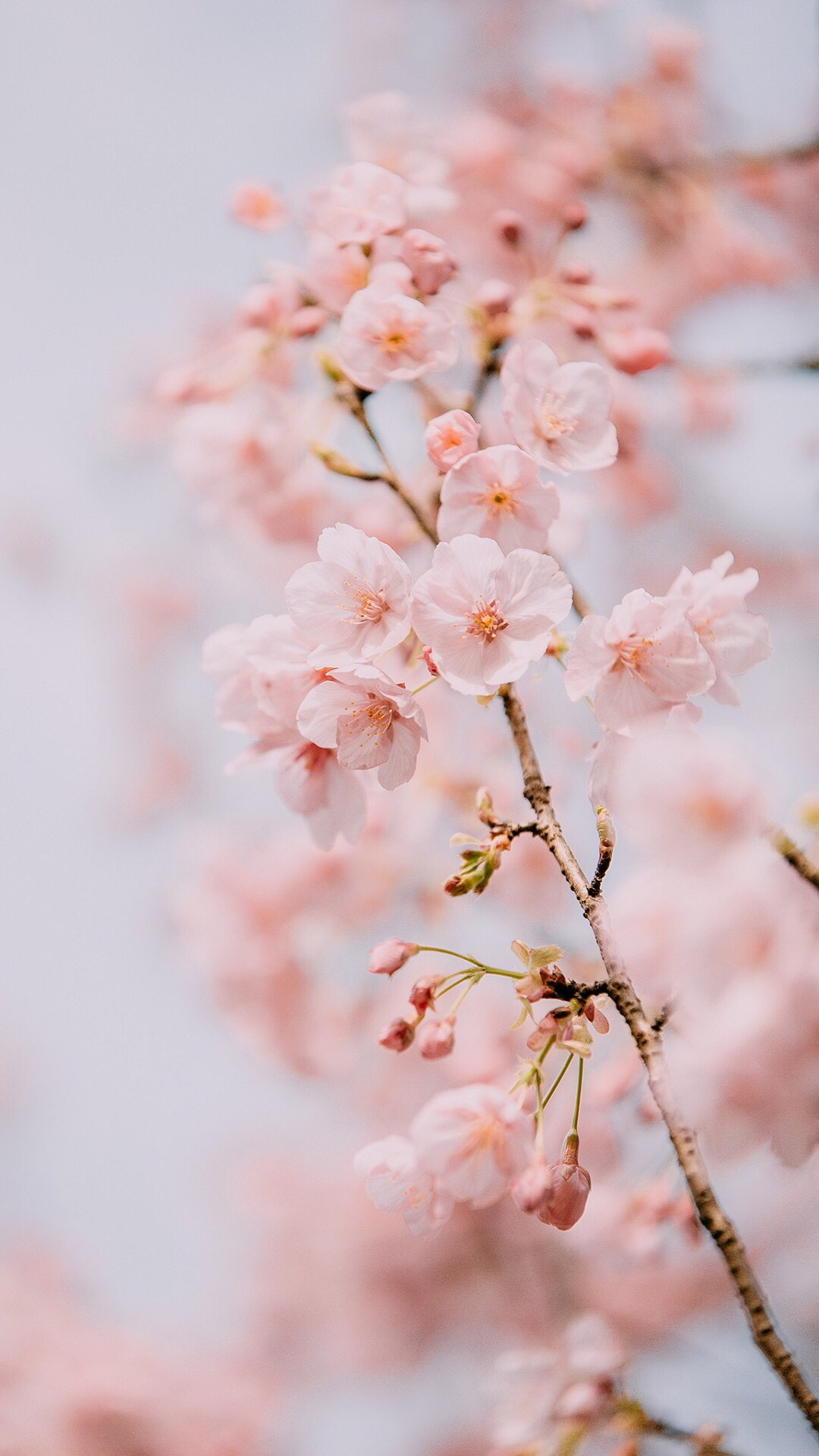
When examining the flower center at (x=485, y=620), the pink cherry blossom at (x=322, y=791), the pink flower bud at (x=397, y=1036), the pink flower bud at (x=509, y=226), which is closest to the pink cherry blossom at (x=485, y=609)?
the flower center at (x=485, y=620)

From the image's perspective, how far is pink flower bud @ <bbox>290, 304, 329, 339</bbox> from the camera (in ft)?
3.66

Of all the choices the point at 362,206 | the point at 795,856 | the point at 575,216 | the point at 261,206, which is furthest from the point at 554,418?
the point at 261,206

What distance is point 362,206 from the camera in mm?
958

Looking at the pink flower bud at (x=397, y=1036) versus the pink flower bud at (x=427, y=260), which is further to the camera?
the pink flower bud at (x=427, y=260)

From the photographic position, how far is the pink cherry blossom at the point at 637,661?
707 mm

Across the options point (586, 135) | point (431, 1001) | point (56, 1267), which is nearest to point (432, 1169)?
point (431, 1001)

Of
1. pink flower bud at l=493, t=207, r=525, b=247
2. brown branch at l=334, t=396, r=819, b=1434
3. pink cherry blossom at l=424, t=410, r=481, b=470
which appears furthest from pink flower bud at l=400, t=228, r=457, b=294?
brown branch at l=334, t=396, r=819, b=1434

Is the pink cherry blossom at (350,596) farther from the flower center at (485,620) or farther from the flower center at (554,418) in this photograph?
the flower center at (554,418)

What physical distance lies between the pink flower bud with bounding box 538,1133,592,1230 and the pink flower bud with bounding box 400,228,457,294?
2.95 ft

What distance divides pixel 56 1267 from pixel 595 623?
5.33 m

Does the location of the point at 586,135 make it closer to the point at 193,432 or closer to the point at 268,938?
the point at 193,432

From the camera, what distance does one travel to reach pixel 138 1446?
332cm

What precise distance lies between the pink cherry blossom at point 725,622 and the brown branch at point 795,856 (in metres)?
0.12

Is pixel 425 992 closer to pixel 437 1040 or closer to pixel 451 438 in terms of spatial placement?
pixel 437 1040
